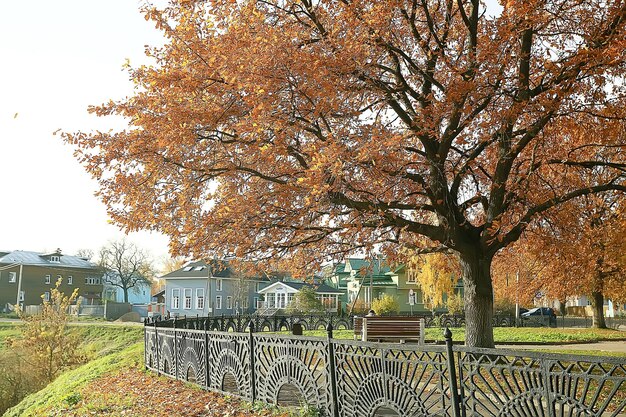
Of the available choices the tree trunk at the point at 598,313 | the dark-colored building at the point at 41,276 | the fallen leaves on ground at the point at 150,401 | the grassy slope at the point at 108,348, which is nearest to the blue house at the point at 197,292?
the dark-colored building at the point at 41,276

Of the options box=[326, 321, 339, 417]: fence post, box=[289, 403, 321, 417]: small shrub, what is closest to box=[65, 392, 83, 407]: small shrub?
box=[289, 403, 321, 417]: small shrub

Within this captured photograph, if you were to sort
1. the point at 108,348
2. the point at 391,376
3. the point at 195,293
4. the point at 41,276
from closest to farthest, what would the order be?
the point at 391,376
the point at 108,348
the point at 195,293
the point at 41,276

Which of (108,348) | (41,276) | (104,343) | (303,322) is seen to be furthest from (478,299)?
(41,276)

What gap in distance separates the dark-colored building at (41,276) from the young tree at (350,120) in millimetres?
65209

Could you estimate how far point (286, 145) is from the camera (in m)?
11.7

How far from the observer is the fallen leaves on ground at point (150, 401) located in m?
10.3

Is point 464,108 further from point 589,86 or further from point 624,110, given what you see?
point 624,110

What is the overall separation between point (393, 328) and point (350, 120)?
836cm

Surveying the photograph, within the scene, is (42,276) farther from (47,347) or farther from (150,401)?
(150,401)

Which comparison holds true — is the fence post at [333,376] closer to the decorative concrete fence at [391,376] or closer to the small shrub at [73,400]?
the decorative concrete fence at [391,376]

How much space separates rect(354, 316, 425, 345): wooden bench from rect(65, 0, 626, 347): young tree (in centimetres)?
420

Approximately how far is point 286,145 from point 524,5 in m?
4.82

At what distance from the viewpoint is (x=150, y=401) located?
39.2ft

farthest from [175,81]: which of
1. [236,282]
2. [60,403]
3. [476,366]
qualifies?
[236,282]
